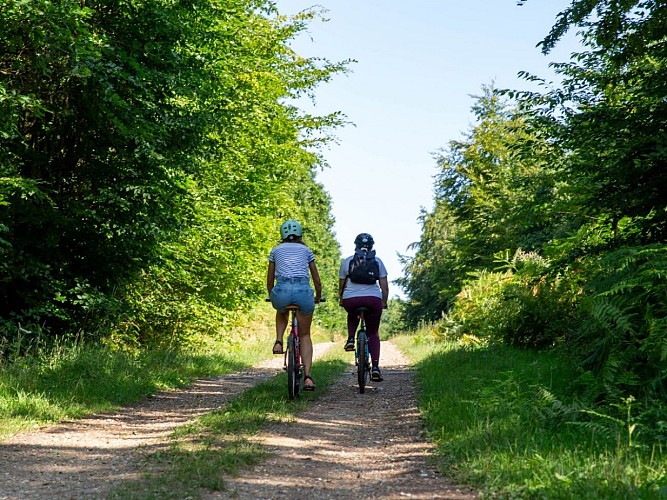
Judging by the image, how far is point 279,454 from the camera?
18.9 feet

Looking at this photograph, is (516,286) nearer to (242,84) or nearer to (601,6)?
(601,6)

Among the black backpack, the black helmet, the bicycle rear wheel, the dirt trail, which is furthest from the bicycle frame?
the black helmet

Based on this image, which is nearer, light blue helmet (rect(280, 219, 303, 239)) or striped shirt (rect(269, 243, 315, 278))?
striped shirt (rect(269, 243, 315, 278))

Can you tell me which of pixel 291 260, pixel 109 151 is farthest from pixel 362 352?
pixel 109 151

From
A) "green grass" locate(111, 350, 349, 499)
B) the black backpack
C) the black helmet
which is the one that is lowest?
"green grass" locate(111, 350, 349, 499)

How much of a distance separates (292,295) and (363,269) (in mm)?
1369

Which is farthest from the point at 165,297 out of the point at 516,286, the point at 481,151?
the point at 481,151

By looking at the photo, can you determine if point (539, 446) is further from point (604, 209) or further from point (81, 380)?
point (81, 380)

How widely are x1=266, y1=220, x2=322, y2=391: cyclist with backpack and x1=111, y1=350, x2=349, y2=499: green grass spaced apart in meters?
0.73

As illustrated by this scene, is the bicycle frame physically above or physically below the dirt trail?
above

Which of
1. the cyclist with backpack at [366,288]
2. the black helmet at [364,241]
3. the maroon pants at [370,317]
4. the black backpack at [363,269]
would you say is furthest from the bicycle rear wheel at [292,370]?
the black helmet at [364,241]

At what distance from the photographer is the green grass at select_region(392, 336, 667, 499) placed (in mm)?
4105

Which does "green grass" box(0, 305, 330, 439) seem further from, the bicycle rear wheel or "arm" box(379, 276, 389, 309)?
"arm" box(379, 276, 389, 309)

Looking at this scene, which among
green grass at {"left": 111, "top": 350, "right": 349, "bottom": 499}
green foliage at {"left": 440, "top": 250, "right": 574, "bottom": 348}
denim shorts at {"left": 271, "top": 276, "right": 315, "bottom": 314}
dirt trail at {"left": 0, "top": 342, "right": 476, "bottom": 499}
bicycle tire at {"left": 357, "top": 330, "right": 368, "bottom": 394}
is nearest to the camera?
green grass at {"left": 111, "top": 350, "right": 349, "bottom": 499}
